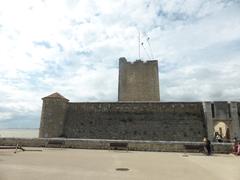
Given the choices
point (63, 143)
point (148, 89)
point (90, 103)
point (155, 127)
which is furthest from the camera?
point (148, 89)

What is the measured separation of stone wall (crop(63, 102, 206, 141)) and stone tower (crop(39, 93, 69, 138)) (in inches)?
→ 29.4

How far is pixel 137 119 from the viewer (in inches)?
841

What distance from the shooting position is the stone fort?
20.1 meters

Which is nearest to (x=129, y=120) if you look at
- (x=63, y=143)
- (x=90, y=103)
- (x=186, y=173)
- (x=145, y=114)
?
(x=145, y=114)

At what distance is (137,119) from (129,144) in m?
6.29

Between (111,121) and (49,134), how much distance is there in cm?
520

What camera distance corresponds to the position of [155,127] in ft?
67.9

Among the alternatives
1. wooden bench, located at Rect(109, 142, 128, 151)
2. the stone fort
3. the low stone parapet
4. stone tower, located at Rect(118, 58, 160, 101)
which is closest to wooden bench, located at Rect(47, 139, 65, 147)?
the low stone parapet

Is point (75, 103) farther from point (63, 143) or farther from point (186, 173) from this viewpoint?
point (186, 173)

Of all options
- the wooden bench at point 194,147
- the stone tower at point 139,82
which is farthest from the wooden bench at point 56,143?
the stone tower at point 139,82

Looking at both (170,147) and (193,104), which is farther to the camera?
(193,104)

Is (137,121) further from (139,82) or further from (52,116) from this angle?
(139,82)

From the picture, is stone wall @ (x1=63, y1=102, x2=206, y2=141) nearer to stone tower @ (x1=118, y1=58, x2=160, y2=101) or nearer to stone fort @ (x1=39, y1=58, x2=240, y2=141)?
stone fort @ (x1=39, y1=58, x2=240, y2=141)

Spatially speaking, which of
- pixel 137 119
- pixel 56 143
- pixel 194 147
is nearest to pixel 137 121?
pixel 137 119
